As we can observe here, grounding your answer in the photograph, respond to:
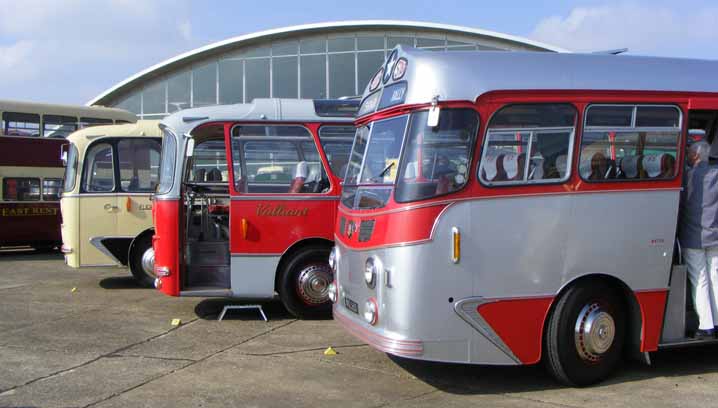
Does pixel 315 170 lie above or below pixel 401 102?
below

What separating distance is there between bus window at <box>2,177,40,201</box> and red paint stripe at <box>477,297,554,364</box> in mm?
16113

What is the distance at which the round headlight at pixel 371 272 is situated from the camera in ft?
21.0

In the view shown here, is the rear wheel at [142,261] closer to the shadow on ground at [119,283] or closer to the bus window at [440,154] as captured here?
the shadow on ground at [119,283]

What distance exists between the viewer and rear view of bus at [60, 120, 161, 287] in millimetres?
12461

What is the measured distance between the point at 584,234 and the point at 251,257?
4.65 m

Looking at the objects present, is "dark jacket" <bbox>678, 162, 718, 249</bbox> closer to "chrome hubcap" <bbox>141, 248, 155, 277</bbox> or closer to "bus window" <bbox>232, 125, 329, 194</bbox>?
"bus window" <bbox>232, 125, 329, 194</bbox>

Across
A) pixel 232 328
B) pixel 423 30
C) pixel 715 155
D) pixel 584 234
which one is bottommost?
pixel 232 328

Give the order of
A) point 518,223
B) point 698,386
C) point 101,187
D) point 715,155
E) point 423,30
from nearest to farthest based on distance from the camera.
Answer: point 518,223 < point 698,386 < point 715,155 < point 101,187 < point 423,30

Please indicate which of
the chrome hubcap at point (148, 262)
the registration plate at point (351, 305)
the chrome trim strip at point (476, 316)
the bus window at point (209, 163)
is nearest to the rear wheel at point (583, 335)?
the chrome trim strip at point (476, 316)

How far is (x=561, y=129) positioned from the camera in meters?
6.51

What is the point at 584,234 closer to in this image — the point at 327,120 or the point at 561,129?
the point at 561,129

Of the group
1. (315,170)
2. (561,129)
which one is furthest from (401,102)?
(315,170)

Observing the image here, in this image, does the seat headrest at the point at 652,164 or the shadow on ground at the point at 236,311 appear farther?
the shadow on ground at the point at 236,311

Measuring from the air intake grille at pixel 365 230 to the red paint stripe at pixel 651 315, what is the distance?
2550mm
